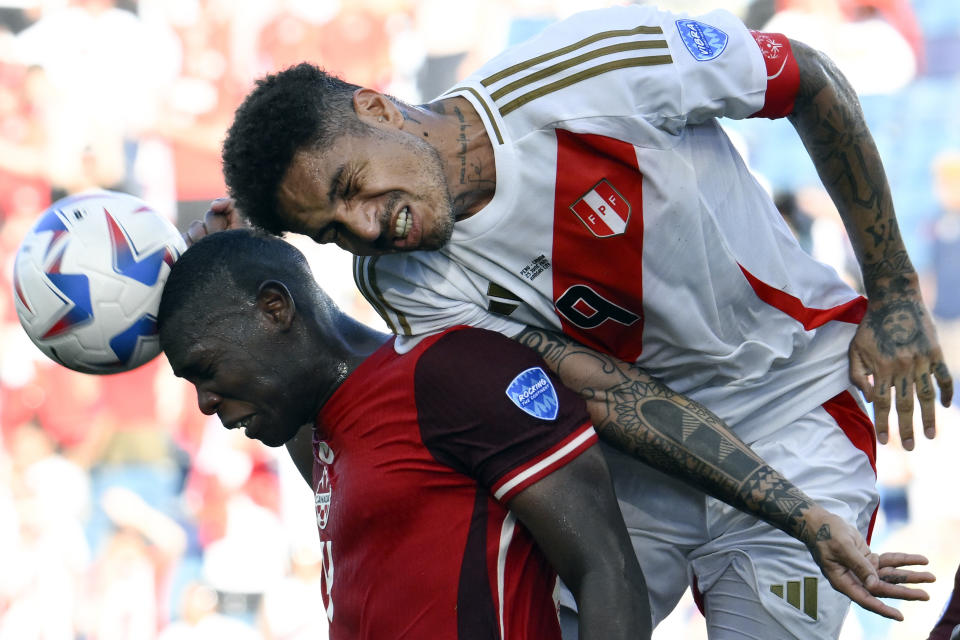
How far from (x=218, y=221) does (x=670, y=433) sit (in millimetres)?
1376

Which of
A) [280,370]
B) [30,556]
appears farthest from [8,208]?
[280,370]

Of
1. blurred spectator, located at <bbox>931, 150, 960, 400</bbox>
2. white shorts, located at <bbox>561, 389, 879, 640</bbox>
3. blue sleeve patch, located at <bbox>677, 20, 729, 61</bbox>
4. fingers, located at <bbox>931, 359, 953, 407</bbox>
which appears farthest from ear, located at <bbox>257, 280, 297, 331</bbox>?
blurred spectator, located at <bbox>931, 150, 960, 400</bbox>

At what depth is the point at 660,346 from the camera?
110 inches

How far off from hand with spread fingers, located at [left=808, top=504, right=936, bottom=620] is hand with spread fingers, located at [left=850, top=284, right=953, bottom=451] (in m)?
0.50

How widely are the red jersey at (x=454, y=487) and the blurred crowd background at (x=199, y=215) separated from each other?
166 inches

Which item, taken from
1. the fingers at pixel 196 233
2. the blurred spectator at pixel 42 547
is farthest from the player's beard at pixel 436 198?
the blurred spectator at pixel 42 547

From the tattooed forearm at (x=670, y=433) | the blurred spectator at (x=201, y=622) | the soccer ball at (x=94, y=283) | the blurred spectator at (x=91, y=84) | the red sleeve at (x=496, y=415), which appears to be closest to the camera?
the red sleeve at (x=496, y=415)

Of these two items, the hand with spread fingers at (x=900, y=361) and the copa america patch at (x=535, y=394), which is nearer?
the copa america patch at (x=535, y=394)

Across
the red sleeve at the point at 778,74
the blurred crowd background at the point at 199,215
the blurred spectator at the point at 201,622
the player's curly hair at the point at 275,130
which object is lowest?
the blurred spectator at the point at 201,622

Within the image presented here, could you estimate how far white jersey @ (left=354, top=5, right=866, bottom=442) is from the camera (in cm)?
261

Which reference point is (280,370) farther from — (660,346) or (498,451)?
(660,346)

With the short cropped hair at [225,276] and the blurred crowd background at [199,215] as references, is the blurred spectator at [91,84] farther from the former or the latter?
the short cropped hair at [225,276]

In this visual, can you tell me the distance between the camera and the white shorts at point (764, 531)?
2.77 metres

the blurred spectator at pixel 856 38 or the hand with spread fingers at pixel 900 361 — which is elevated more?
the hand with spread fingers at pixel 900 361
